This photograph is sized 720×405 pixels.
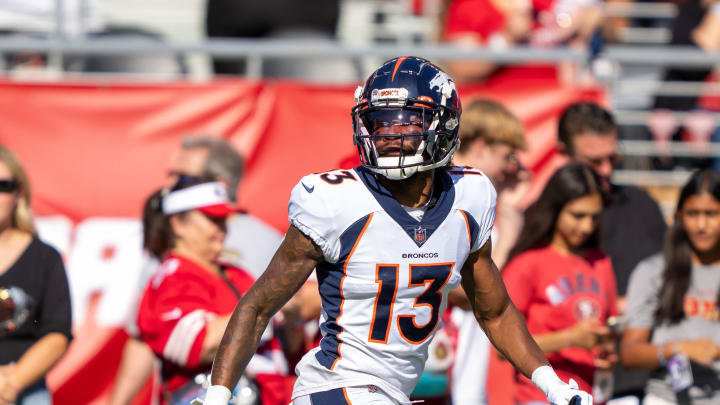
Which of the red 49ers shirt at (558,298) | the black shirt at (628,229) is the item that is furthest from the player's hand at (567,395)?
the black shirt at (628,229)

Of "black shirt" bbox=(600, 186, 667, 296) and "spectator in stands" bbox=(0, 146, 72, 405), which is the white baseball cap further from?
"black shirt" bbox=(600, 186, 667, 296)

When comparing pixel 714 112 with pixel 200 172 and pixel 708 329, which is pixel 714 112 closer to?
pixel 708 329

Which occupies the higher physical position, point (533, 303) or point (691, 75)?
point (691, 75)

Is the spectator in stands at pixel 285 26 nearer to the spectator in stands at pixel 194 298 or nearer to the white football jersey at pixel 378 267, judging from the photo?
the spectator in stands at pixel 194 298

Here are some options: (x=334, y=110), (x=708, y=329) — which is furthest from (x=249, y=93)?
(x=708, y=329)

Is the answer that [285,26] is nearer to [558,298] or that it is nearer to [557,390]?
[558,298]

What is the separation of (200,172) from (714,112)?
4230 millimetres

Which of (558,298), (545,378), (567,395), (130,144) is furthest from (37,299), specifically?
(567,395)

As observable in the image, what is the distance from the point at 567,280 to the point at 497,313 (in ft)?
4.96

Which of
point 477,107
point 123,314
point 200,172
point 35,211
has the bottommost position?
point 123,314

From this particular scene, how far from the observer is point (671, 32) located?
848 cm

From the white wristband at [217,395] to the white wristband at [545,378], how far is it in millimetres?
1034

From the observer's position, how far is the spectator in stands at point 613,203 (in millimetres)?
6055

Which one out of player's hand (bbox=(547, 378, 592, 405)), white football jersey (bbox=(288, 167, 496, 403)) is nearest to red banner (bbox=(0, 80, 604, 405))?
white football jersey (bbox=(288, 167, 496, 403))
